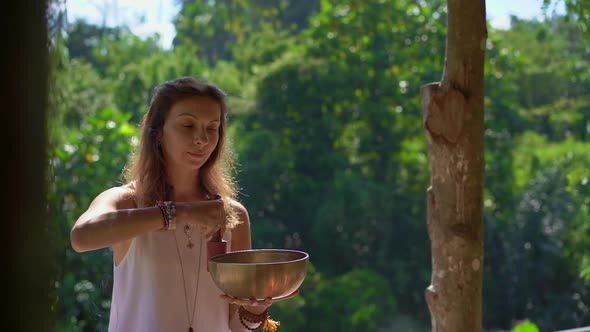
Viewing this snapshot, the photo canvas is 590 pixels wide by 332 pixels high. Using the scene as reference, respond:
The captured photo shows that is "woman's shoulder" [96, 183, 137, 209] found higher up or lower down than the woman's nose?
lower down

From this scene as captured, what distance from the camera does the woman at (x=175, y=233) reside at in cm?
145

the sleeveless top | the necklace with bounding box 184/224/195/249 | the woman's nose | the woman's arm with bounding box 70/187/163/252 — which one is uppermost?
the woman's nose

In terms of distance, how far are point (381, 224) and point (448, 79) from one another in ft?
21.5

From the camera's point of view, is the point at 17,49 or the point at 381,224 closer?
the point at 17,49

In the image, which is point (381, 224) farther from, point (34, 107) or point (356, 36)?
point (34, 107)

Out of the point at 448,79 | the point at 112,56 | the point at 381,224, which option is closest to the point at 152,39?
the point at 112,56

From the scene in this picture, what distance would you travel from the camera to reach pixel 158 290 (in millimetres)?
1449

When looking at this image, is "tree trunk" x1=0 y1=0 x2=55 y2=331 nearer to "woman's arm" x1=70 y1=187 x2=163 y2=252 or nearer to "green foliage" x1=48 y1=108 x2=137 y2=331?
"woman's arm" x1=70 y1=187 x2=163 y2=252

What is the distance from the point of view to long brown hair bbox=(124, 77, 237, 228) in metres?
1.52

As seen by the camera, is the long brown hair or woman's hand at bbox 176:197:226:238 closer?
woman's hand at bbox 176:197:226:238

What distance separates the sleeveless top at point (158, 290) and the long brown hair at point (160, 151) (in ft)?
0.34

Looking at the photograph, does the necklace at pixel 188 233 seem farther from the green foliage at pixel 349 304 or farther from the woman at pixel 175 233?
the green foliage at pixel 349 304

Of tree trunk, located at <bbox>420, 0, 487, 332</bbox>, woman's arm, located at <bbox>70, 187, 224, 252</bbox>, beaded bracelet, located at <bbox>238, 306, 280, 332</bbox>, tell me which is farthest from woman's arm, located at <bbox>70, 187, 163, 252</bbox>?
tree trunk, located at <bbox>420, 0, 487, 332</bbox>

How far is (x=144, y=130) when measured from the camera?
1.59m
